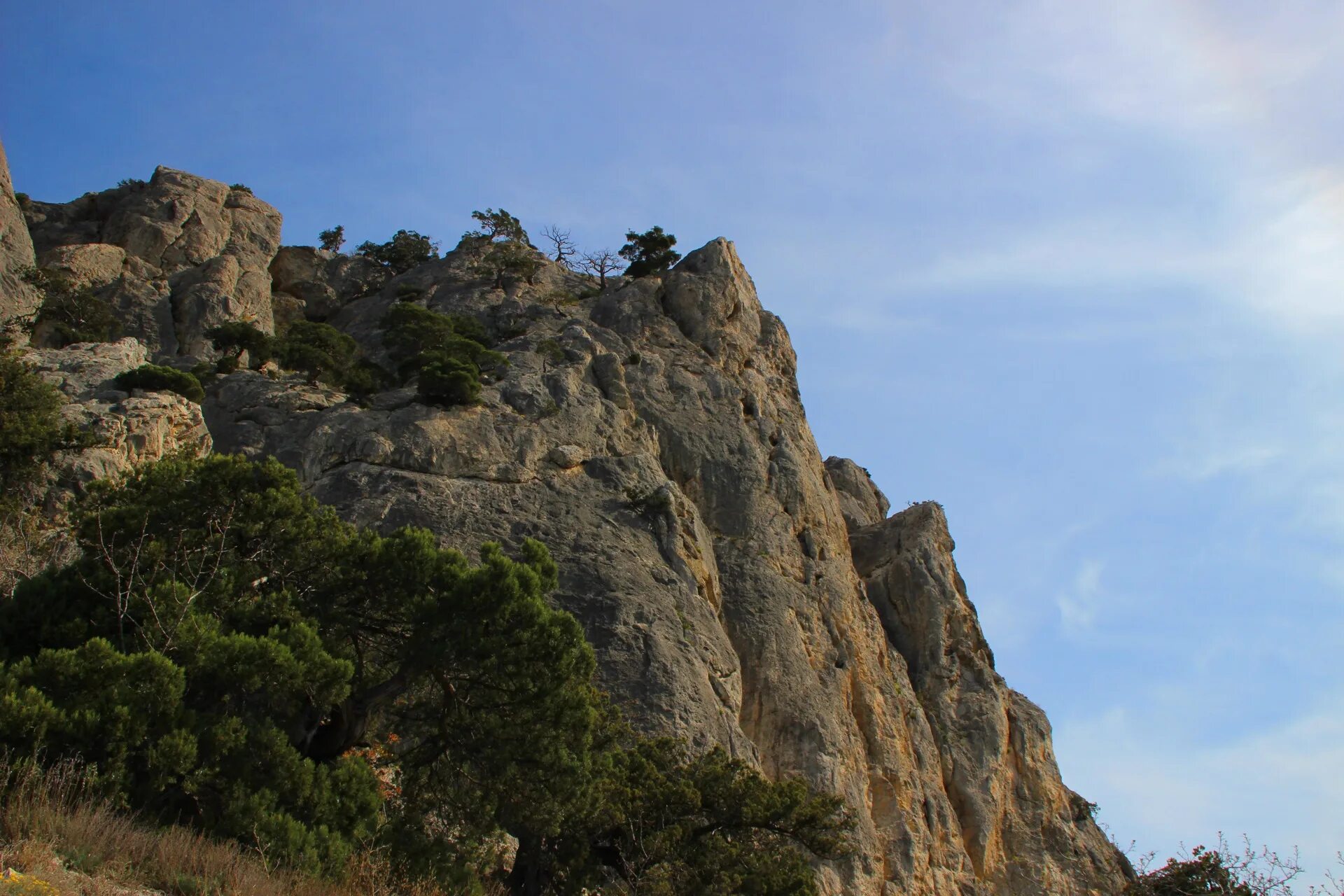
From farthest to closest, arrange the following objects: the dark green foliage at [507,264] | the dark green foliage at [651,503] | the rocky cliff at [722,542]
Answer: the dark green foliage at [507,264] → the dark green foliage at [651,503] → the rocky cliff at [722,542]

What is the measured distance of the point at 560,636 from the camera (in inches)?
618

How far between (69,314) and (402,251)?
20.0 m

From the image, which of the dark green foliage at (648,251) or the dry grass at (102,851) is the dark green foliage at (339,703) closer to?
the dry grass at (102,851)

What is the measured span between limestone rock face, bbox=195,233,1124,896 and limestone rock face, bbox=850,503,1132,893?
88 millimetres

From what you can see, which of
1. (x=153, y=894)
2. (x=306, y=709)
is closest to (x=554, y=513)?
(x=306, y=709)

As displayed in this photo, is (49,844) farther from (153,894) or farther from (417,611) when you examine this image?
(417,611)

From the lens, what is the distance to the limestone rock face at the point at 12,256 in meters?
41.8

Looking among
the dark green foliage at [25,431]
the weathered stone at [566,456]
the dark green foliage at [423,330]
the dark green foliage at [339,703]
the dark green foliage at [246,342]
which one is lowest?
the dark green foliage at [339,703]

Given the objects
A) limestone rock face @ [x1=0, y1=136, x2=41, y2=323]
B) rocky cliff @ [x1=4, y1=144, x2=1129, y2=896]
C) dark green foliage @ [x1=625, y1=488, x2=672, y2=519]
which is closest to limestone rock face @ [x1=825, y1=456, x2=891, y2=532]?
rocky cliff @ [x1=4, y1=144, x2=1129, y2=896]

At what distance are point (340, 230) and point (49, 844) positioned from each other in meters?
A: 65.8

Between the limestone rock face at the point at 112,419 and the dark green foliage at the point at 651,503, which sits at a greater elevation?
the dark green foliage at the point at 651,503

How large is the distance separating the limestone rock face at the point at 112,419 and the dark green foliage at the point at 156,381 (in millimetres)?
366

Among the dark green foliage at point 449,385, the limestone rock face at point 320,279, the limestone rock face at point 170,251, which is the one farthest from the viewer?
the limestone rock face at point 320,279

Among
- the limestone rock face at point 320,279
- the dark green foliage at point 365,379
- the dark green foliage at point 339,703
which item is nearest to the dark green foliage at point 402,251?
the limestone rock face at point 320,279
